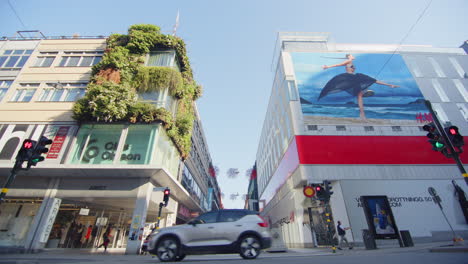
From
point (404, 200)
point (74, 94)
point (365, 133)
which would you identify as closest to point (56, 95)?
point (74, 94)

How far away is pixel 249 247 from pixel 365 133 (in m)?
21.5

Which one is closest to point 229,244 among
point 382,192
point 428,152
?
point 382,192

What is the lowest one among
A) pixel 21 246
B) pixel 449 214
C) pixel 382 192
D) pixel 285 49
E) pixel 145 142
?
pixel 21 246

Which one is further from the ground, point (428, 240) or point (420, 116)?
point (420, 116)

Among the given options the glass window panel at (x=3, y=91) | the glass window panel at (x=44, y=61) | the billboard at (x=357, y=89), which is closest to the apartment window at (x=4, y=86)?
the glass window panel at (x=3, y=91)

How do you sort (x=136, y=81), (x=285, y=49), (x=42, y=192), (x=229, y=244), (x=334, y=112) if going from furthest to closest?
(x=285, y=49)
(x=334, y=112)
(x=136, y=81)
(x=42, y=192)
(x=229, y=244)

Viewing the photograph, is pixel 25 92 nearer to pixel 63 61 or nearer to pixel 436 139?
pixel 63 61

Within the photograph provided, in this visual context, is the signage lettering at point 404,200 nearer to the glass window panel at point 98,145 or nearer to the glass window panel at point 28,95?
the glass window panel at point 98,145

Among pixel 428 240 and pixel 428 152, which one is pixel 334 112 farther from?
pixel 428 240

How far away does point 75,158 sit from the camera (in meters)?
14.9

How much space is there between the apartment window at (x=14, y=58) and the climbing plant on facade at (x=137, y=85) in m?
9.97

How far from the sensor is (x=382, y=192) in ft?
64.9

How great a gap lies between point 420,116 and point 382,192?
39.8ft

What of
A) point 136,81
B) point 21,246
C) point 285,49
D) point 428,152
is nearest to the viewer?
point 21,246
